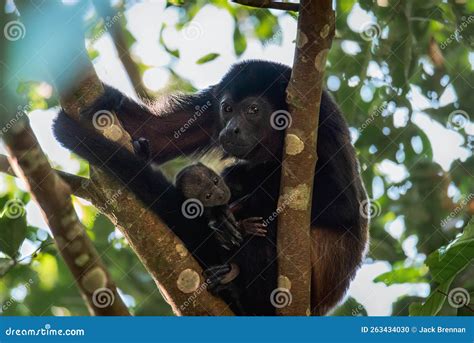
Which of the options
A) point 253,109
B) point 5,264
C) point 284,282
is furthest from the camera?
point 253,109

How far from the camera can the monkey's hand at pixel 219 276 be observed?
15.9 feet

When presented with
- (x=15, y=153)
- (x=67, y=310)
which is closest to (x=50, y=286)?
(x=67, y=310)

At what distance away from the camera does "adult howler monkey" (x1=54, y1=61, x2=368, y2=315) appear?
5.14 metres

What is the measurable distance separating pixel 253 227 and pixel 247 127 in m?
1.27

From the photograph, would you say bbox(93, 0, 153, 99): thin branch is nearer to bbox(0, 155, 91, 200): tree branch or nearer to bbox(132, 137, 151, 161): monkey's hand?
bbox(132, 137, 151, 161): monkey's hand

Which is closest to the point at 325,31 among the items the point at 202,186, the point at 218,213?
the point at 202,186

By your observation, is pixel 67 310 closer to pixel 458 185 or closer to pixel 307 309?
pixel 307 309

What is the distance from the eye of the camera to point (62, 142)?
5.06 m

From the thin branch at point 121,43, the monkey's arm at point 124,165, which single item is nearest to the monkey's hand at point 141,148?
the monkey's arm at point 124,165

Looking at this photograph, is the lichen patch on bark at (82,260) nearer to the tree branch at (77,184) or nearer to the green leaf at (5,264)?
the tree branch at (77,184)

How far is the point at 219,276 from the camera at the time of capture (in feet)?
16.3

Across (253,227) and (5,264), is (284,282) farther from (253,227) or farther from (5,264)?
(5,264)

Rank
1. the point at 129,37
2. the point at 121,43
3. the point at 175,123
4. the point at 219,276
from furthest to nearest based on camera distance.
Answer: the point at 129,37, the point at 121,43, the point at 175,123, the point at 219,276

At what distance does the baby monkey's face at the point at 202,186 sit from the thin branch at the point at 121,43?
1.95m
